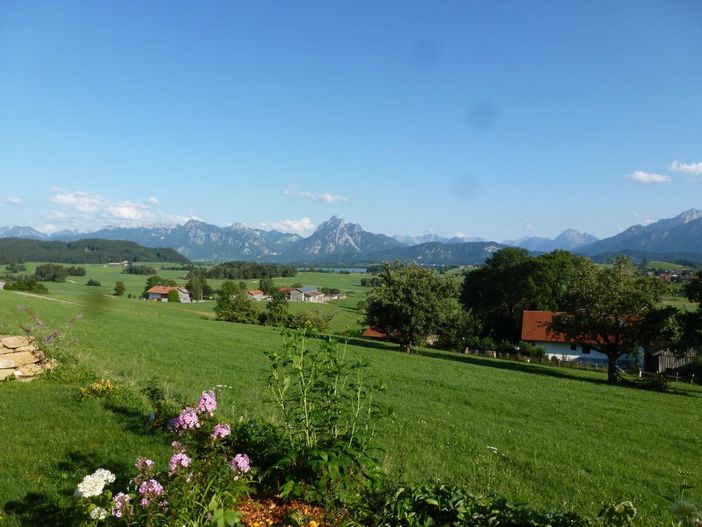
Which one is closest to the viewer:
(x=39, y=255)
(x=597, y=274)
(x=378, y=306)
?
(x=597, y=274)

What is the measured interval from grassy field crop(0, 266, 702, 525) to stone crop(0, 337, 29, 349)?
1.21m

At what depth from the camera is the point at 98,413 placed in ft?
27.6

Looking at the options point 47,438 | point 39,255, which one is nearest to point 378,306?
point 47,438

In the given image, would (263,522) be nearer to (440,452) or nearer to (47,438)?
(47,438)

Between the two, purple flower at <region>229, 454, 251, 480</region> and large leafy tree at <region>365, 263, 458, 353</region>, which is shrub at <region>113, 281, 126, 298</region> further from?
purple flower at <region>229, 454, 251, 480</region>

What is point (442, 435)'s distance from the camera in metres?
10.9

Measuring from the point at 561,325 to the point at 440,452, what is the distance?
1090 inches

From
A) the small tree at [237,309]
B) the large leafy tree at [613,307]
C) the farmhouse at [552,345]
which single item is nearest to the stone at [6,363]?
the large leafy tree at [613,307]

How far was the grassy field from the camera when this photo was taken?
21.3 feet

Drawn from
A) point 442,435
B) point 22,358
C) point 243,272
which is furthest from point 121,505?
point 243,272

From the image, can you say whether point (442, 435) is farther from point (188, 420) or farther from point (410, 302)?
point (410, 302)

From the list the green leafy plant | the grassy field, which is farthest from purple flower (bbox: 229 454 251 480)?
the grassy field

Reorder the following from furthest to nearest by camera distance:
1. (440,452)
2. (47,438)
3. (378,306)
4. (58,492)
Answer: (378,306)
(440,452)
(47,438)
(58,492)

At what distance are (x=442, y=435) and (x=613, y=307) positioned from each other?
82.8ft
